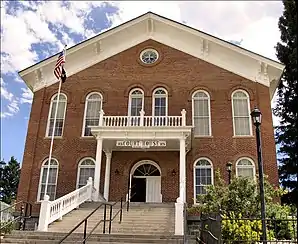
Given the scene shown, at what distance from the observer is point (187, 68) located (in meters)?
21.2

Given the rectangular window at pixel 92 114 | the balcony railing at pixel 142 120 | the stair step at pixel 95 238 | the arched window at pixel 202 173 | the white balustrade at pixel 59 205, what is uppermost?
the rectangular window at pixel 92 114

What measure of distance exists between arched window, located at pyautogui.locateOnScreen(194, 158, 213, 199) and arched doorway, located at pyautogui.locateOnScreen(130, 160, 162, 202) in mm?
2041

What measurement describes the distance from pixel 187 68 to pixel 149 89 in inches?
103

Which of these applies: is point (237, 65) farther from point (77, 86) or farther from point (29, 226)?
point (29, 226)

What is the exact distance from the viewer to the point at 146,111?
20.6 metres

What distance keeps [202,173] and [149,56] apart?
8.02 m

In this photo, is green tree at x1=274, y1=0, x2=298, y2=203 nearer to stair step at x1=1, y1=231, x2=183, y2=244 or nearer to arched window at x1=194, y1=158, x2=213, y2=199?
arched window at x1=194, y1=158, x2=213, y2=199

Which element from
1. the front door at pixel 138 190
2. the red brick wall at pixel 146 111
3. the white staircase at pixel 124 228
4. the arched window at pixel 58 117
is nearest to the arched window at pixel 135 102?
the red brick wall at pixel 146 111

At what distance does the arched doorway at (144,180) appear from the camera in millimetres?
19422

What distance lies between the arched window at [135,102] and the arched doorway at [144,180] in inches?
119

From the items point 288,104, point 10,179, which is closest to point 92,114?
point 288,104

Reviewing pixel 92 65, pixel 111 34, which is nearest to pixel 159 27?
pixel 111 34

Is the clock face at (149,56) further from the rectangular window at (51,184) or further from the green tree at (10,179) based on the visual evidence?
the green tree at (10,179)

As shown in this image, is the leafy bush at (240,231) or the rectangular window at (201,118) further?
the rectangular window at (201,118)
